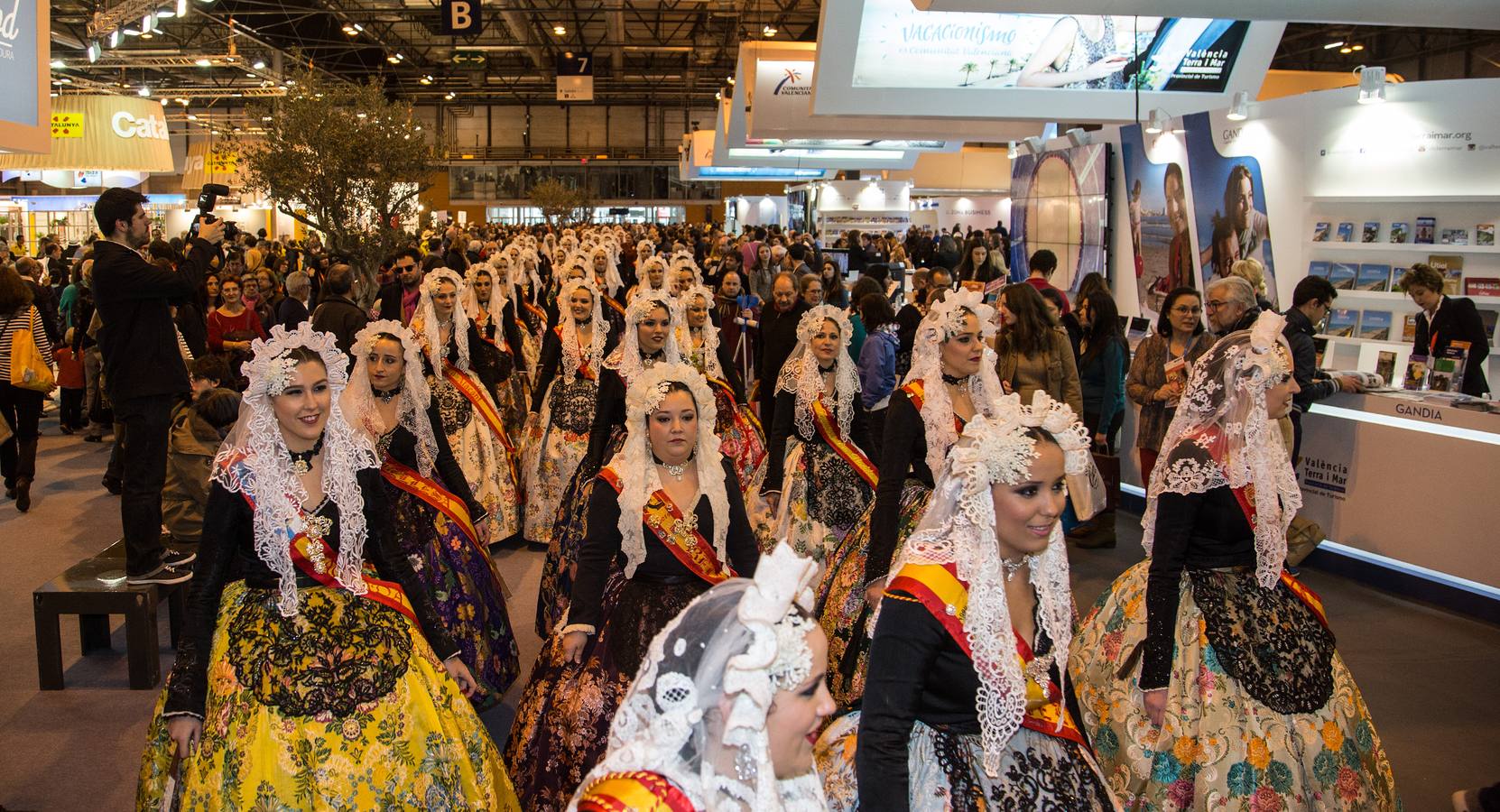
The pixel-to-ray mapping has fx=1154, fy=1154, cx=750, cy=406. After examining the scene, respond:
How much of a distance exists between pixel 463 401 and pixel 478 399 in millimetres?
100

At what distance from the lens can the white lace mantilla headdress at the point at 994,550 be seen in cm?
233

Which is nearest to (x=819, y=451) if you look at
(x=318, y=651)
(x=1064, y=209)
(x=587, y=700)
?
(x=587, y=700)

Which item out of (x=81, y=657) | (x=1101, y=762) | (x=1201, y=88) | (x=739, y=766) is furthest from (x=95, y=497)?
(x=1201, y=88)

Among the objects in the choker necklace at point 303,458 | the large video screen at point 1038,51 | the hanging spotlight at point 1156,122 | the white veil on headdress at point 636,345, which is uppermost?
the large video screen at point 1038,51

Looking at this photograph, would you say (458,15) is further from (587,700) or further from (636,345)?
(587,700)

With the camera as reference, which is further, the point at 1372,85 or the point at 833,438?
the point at 1372,85

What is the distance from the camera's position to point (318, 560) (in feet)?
10.1

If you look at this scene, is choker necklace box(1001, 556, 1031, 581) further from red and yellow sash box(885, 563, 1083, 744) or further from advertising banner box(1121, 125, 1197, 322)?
advertising banner box(1121, 125, 1197, 322)

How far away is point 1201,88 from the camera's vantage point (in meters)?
9.97

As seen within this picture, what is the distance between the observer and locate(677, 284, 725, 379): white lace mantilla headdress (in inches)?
283

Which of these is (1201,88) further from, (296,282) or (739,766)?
(739,766)

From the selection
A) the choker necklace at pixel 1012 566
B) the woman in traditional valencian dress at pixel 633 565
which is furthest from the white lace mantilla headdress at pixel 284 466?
the choker necklace at pixel 1012 566

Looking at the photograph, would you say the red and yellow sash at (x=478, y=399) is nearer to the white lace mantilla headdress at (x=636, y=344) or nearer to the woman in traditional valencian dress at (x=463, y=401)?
the woman in traditional valencian dress at (x=463, y=401)

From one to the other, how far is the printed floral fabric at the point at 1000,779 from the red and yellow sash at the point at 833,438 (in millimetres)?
2768
